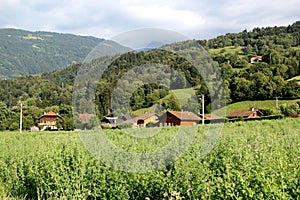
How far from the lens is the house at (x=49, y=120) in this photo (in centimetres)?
5203

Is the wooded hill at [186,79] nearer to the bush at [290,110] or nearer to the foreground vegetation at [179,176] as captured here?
the foreground vegetation at [179,176]

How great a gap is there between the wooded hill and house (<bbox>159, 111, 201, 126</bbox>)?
59cm

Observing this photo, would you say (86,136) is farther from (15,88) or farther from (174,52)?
(15,88)

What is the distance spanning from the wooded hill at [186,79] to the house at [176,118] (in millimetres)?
586

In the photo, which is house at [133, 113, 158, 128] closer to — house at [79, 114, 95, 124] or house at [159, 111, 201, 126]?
house at [159, 111, 201, 126]

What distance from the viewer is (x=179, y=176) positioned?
6.08m

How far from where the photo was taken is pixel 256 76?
195 ft

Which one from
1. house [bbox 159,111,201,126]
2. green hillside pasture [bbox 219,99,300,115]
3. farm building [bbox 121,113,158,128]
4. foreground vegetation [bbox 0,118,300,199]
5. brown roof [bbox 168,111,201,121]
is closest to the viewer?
foreground vegetation [bbox 0,118,300,199]

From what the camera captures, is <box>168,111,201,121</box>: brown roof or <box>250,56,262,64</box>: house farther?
<box>250,56,262,64</box>: house

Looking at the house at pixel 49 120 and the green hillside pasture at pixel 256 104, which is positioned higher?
the green hillside pasture at pixel 256 104

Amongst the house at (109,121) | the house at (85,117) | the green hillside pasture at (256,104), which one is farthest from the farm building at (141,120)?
the green hillside pasture at (256,104)

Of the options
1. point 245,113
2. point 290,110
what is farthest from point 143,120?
point 245,113

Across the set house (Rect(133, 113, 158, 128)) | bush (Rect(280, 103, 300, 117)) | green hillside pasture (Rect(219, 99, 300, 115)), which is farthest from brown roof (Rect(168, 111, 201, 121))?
green hillside pasture (Rect(219, 99, 300, 115))

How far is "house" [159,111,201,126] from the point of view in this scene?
15.0m
